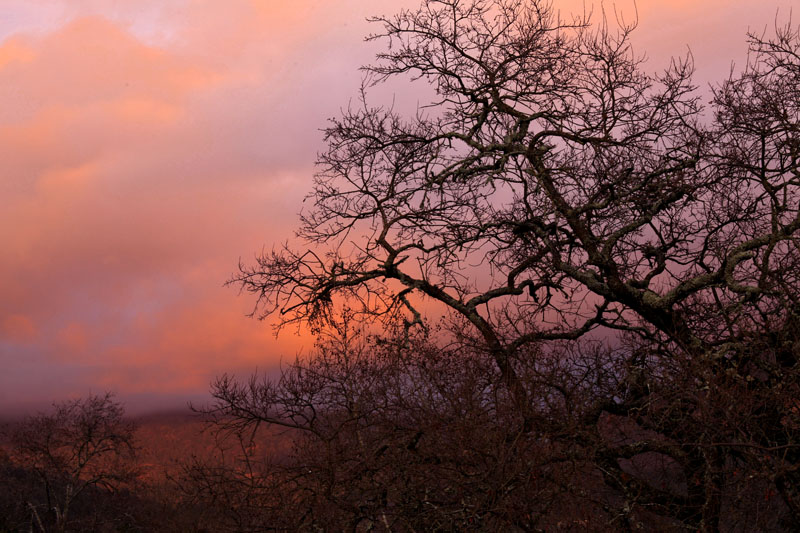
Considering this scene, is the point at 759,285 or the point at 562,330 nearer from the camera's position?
the point at 759,285

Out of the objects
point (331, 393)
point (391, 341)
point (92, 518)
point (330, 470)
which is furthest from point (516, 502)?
point (92, 518)

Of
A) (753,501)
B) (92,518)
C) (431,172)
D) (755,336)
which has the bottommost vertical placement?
(92,518)

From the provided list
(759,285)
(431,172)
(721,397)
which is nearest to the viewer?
(721,397)

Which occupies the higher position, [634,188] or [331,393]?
[634,188]

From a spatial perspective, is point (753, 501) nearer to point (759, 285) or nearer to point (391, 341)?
point (759, 285)

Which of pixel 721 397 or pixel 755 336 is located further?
pixel 755 336

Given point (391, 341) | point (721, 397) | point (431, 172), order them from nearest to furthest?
point (721, 397) < point (391, 341) < point (431, 172)

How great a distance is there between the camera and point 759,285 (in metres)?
10.3

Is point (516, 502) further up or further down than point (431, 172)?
further down

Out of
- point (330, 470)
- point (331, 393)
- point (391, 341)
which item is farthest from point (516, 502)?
point (331, 393)

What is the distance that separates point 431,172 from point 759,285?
5870 mm

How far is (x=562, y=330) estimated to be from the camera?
13102 millimetres

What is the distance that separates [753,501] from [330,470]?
5541mm

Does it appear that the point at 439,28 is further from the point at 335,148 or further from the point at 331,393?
the point at 331,393
